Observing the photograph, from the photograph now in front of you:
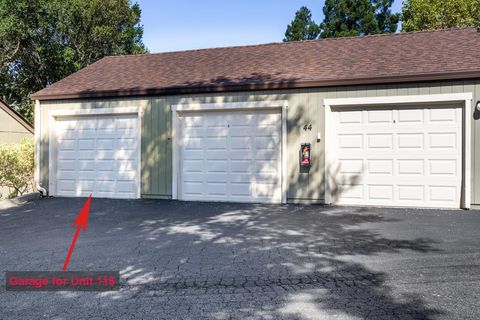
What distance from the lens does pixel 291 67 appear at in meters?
11.0

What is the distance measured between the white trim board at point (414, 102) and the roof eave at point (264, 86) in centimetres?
37

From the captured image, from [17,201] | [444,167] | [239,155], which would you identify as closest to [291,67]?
[239,155]

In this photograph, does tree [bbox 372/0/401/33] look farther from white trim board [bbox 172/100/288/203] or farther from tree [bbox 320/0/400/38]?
white trim board [bbox 172/100/288/203]

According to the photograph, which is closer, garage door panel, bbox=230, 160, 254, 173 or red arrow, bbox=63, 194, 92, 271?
red arrow, bbox=63, 194, 92, 271

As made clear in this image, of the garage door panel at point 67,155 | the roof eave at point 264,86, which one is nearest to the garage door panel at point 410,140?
the roof eave at point 264,86

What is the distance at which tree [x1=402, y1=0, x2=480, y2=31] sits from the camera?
22.5 metres

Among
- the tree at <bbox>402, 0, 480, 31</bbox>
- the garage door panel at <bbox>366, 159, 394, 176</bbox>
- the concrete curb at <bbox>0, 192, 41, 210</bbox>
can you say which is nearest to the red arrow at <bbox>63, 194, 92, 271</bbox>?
the concrete curb at <bbox>0, 192, 41, 210</bbox>

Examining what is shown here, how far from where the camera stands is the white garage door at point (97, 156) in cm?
1112

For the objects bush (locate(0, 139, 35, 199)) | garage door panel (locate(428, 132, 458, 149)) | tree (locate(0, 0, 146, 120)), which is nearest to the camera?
garage door panel (locate(428, 132, 458, 149))

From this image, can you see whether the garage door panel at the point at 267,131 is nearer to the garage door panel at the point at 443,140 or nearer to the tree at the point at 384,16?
the garage door panel at the point at 443,140

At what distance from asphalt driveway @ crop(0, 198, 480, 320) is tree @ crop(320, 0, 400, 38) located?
22.1 meters

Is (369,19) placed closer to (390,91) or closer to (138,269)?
(390,91)

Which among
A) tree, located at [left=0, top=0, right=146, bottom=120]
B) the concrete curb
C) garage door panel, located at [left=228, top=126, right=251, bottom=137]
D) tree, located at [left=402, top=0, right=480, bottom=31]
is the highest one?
tree, located at [left=402, top=0, right=480, bottom=31]

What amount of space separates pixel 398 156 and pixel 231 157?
3.89 m
